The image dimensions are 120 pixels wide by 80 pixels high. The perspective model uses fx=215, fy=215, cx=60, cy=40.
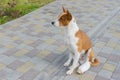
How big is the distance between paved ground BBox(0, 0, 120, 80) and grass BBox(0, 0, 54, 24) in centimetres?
32

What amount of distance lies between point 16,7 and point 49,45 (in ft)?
9.49

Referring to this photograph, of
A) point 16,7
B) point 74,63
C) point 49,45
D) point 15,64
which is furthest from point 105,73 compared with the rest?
point 16,7

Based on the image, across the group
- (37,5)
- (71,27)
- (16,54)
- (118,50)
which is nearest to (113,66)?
(118,50)

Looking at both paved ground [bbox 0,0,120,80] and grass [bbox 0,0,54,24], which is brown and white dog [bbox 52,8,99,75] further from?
grass [bbox 0,0,54,24]

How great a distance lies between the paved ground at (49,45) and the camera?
394 centimetres

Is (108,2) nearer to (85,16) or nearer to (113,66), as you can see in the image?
(85,16)

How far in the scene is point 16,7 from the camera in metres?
7.28

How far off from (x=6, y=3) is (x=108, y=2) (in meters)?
4.11

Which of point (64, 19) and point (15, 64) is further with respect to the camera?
point (15, 64)

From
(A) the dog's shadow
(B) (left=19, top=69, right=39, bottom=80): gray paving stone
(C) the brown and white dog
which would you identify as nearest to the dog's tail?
(C) the brown and white dog

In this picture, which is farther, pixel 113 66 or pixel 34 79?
pixel 113 66

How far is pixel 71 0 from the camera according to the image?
345 inches

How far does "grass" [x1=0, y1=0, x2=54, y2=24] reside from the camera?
661cm

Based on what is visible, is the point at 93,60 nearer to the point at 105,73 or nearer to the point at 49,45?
the point at 105,73
